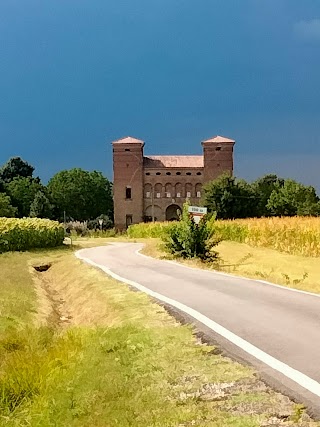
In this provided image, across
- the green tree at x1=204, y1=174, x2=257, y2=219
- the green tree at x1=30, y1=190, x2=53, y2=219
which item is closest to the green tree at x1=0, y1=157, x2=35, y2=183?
the green tree at x1=30, y1=190, x2=53, y2=219

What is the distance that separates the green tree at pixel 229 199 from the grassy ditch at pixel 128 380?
199ft

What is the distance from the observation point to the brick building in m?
84.1

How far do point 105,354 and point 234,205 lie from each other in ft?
217

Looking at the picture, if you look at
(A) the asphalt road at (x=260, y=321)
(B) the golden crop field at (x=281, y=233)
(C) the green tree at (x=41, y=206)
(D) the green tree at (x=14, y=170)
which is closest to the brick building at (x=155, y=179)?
(C) the green tree at (x=41, y=206)

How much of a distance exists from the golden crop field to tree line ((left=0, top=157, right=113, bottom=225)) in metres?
55.6

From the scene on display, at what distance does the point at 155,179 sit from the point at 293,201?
1909 centimetres

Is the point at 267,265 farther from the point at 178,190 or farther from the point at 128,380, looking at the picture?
the point at 178,190

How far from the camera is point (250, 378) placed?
650 cm

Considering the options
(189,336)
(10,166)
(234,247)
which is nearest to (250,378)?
(189,336)

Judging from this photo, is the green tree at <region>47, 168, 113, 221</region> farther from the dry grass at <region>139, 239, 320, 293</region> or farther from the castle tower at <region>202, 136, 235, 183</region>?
the dry grass at <region>139, 239, 320, 293</region>

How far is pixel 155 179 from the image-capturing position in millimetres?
86375

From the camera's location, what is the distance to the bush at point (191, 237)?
26266 mm

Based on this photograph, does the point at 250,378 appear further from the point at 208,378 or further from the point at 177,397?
the point at 177,397

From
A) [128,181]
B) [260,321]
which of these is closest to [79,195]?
[128,181]
